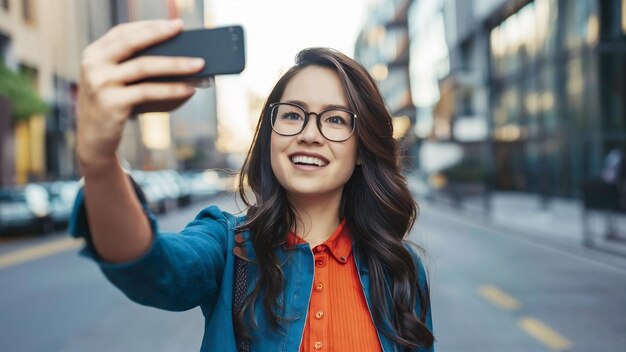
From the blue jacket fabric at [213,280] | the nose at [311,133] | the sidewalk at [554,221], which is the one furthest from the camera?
the sidewalk at [554,221]

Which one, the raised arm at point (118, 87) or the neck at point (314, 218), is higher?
the raised arm at point (118, 87)

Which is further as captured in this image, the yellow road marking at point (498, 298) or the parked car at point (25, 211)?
the parked car at point (25, 211)

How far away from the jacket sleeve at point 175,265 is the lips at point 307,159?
0.89ft

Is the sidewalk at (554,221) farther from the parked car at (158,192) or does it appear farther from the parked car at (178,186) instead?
the parked car at (178,186)

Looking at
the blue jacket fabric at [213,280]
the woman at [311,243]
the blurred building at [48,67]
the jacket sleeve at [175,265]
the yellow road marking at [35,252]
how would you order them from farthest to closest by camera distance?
the blurred building at [48,67] → the yellow road marking at [35,252] → the woman at [311,243] → the blue jacket fabric at [213,280] → the jacket sleeve at [175,265]

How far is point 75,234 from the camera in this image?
1.12m

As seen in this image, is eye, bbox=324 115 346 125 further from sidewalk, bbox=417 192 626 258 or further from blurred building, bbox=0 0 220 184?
blurred building, bbox=0 0 220 184

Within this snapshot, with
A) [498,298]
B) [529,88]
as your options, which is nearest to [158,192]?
[529,88]

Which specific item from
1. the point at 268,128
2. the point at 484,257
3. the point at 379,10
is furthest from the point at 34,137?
the point at 379,10

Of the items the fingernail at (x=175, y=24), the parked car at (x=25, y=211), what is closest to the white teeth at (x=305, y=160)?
the fingernail at (x=175, y=24)

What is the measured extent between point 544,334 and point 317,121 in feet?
15.9

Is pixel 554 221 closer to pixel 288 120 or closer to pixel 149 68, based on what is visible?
pixel 288 120

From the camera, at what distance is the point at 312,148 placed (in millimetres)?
1801

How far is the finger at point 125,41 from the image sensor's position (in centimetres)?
96
